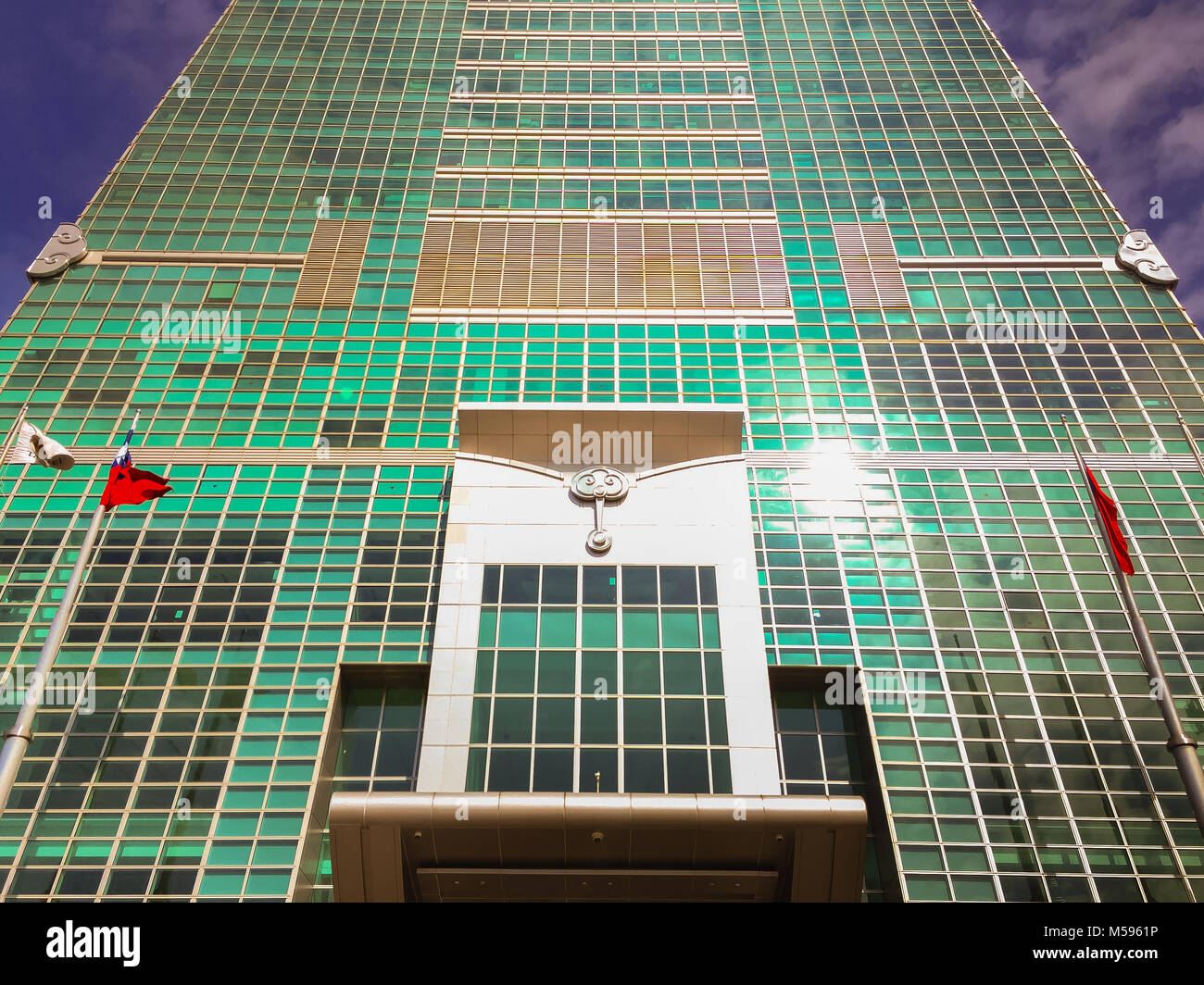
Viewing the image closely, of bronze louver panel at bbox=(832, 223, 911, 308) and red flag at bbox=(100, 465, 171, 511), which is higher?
bronze louver panel at bbox=(832, 223, 911, 308)

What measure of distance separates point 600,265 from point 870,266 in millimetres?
12245

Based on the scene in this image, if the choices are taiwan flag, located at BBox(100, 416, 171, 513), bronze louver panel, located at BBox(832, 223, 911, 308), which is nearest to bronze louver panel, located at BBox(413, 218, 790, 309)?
bronze louver panel, located at BBox(832, 223, 911, 308)

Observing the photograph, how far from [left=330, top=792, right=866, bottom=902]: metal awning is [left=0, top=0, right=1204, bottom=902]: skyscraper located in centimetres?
10

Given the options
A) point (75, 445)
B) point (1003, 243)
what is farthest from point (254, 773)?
point (1003, 243)

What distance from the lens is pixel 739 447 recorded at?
106ft

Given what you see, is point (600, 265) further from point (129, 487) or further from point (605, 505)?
point (129, 487)

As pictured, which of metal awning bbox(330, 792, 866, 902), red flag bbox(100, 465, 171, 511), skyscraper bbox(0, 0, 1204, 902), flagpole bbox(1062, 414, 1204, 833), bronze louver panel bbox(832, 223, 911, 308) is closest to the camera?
flagpole bbox(1062, 414, 1204, 833)

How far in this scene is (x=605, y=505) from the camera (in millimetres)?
31047

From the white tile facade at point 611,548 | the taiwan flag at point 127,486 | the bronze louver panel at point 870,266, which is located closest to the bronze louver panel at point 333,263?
the white tile facade at point 611,548

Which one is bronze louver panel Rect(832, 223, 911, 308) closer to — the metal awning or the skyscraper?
the skyscraper

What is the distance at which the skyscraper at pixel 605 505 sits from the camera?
24.8 m

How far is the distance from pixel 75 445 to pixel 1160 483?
39461mm

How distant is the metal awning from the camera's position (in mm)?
22281

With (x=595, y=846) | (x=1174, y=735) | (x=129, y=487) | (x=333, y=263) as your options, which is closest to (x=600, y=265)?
(x=333, y=263)
